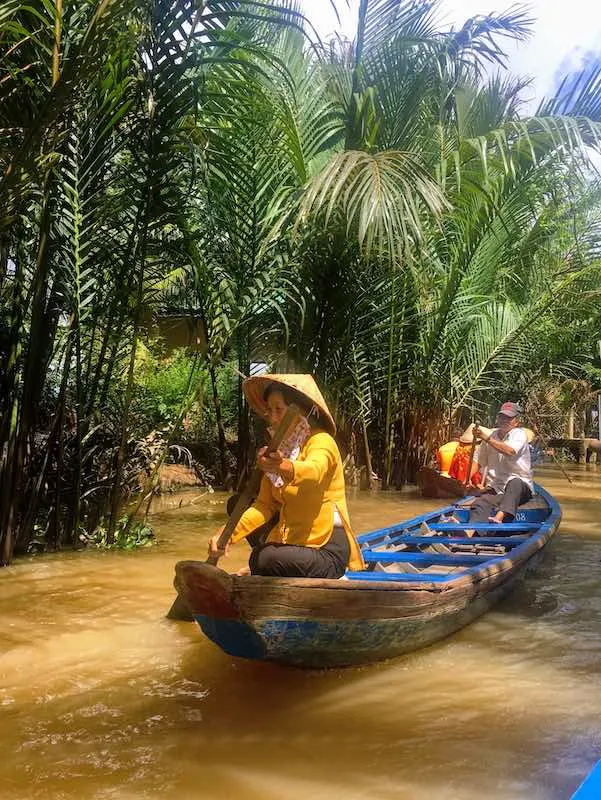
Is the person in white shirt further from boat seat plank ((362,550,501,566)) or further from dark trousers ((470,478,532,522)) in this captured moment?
boat seat plank ((362,550,501,566))

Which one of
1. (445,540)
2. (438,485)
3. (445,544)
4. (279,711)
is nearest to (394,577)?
(279,711)

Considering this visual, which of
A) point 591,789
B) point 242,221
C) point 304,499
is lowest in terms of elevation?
point 591,789

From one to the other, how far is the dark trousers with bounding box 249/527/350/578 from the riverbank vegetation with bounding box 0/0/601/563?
2.33 metres

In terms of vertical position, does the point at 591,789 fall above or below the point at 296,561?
below

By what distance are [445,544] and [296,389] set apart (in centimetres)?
266

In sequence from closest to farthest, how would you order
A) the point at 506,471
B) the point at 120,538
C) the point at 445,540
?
the point at 445,540, the point at 120,538, the point at 506,471

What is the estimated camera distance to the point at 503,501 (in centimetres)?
606

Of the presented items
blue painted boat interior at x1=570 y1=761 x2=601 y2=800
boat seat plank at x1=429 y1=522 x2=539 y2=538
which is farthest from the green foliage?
blue painted boat interior at x1=570 y1=761 x2=601 y2=800

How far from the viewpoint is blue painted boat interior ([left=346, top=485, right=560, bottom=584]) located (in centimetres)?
406

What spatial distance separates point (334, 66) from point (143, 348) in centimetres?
397

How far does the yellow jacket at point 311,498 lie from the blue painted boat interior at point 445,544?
0.40 metres

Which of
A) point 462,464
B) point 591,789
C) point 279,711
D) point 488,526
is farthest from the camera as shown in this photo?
point 462,464

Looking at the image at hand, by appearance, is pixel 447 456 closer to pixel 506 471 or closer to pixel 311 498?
pixel 506 471

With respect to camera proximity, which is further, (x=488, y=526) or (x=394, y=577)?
(x=488, y=526)
